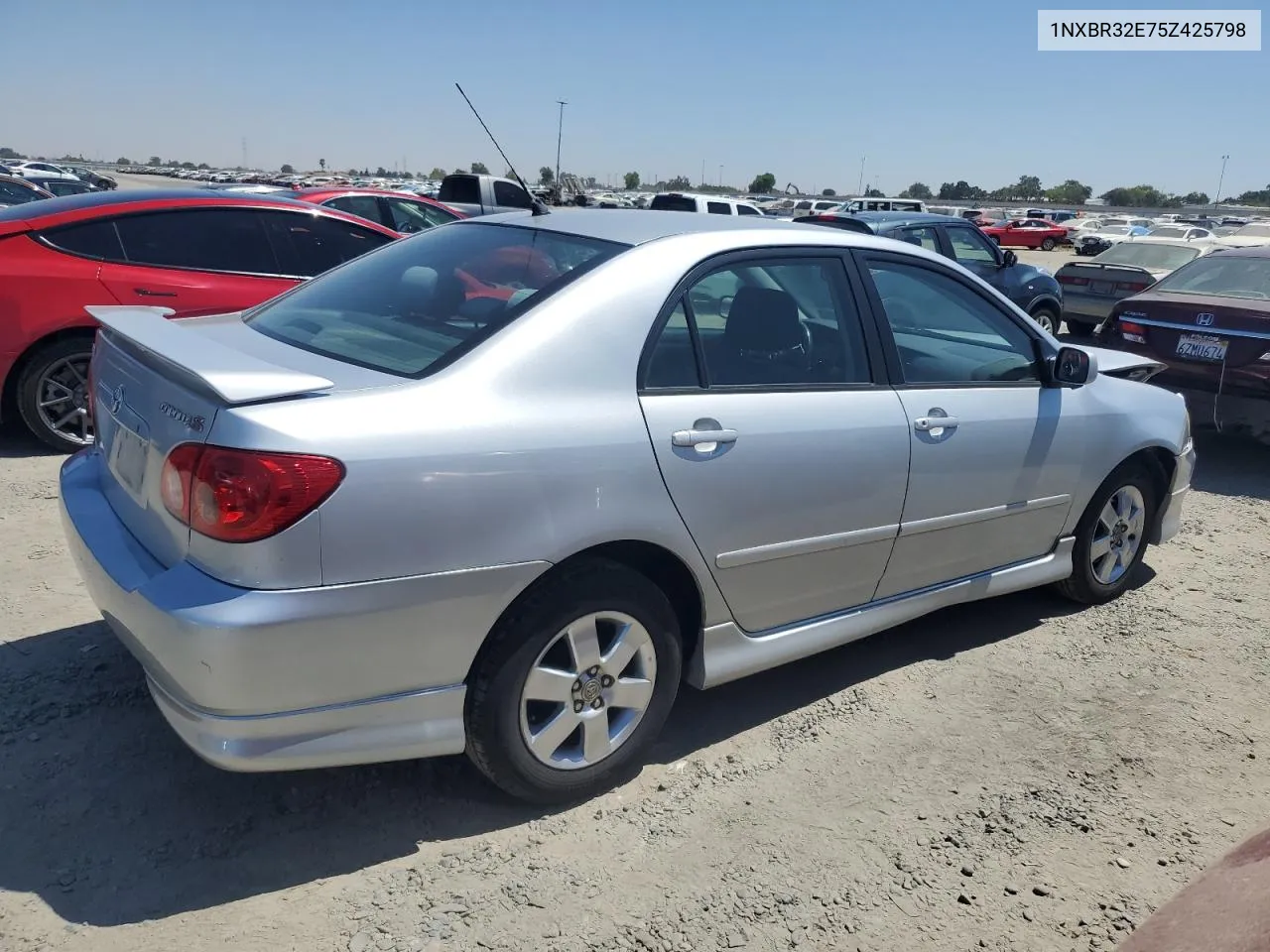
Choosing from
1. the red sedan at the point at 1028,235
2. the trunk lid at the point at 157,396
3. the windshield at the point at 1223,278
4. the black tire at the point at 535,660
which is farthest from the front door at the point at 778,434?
the red sedan at the point at 1028,235

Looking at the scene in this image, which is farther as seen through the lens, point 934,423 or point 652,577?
point 934,423

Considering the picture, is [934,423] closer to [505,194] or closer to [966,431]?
[966,431]

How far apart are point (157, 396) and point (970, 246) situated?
1079 centimetres

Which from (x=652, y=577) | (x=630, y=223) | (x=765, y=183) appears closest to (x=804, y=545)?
(x=652, y=577)

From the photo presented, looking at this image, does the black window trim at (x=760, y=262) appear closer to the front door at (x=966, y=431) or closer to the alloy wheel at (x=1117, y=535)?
the front door at (x=966, y=431)

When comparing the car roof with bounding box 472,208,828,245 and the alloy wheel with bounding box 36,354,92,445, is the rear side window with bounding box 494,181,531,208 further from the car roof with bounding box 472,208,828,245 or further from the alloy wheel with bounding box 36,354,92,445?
the car roof with bounding box 472,208,828,245

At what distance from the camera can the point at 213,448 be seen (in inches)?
92.7

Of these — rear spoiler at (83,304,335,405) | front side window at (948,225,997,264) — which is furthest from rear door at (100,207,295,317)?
front side window at (948,225,997,264)

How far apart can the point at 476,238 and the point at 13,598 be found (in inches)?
93.0

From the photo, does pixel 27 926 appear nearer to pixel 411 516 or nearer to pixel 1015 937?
pixel 411 516

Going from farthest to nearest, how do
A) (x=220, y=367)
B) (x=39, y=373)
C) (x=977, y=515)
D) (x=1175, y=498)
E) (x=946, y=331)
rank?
(x=39, y=373) → (x=1175, y=498) → (x=946, y=331) → (x=977, y=515) → (x=220, y=367)

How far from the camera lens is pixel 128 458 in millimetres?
2781

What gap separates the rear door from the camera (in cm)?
614

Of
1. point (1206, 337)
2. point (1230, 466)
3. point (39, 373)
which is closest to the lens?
point (39, 373)
